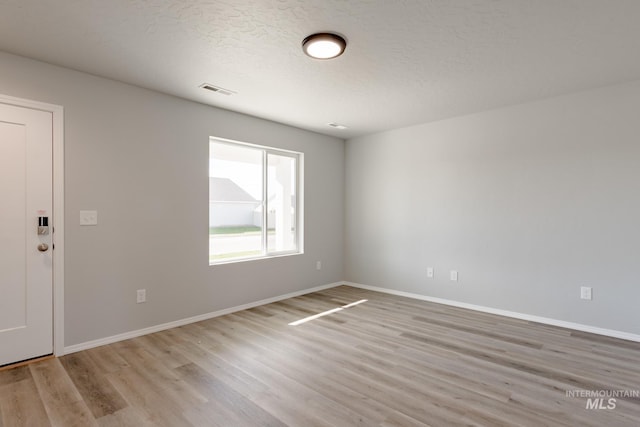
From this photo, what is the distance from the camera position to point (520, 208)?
3.84 meters

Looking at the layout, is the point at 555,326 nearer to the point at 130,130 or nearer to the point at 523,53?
the point at 523,53

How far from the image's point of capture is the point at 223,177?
4121 mm

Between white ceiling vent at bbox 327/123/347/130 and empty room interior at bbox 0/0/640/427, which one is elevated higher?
white ceiling vent at bbox 327/123/347/130

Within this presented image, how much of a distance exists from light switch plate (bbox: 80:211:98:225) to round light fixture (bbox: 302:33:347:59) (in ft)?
7.74

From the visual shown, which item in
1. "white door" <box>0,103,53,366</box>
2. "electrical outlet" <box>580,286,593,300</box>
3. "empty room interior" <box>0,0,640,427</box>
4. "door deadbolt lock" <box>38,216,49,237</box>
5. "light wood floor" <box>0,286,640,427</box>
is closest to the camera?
"light wood floor" <box>0,286,640,427</box>

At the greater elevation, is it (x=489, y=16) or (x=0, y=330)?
(x=489, y=16)

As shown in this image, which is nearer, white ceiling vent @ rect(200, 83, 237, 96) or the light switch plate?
the light switch plate

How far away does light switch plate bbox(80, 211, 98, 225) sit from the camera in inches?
115

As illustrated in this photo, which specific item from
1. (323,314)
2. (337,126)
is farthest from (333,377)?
(337,126)

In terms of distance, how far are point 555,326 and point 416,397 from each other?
2324mm

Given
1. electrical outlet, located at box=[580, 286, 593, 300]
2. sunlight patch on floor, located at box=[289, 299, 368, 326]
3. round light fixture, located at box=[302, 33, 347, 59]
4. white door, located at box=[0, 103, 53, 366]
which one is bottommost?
sunlight patch on floor, located at box=[289, 299, 368, 326]

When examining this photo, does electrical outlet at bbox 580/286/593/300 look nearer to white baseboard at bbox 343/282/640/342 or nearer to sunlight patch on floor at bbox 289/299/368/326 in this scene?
white baseboard at bbox 343/282/640/342

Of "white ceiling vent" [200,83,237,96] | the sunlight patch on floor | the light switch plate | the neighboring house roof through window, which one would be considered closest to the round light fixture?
"white ceiling vent" [200,83,237,96]

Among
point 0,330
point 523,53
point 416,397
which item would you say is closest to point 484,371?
point 416,397
